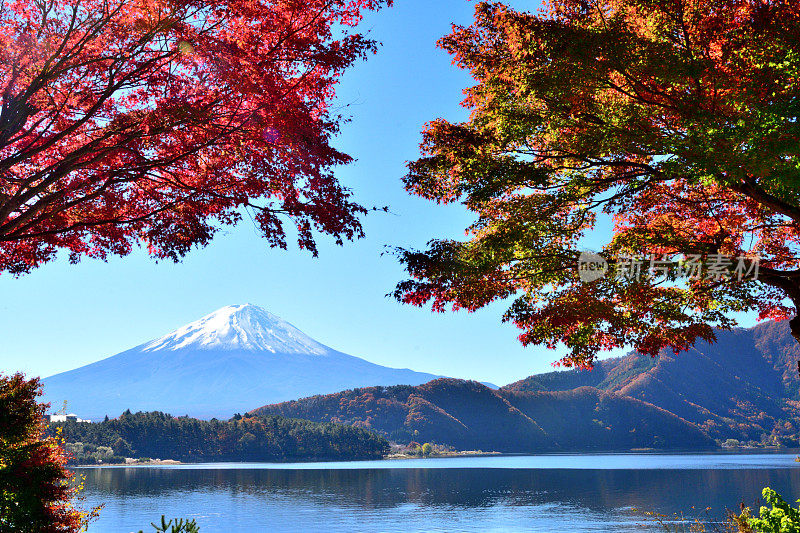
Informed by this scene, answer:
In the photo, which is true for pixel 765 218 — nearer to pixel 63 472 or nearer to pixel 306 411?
pixel 63 472

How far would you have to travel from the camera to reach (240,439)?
445ft

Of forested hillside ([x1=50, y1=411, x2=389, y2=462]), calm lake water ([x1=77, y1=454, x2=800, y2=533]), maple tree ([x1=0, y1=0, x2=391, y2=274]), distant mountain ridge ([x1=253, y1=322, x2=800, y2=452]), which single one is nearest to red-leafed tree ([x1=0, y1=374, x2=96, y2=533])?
maple tree ([x1=0, y1=0, x2=391, y2=274])

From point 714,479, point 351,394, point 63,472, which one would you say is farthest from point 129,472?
point 63,472

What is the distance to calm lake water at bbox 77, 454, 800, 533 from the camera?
52.1 metres

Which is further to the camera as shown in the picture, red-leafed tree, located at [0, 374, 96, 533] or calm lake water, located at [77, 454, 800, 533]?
calm lake water, located at [77, 454, 800, 533]

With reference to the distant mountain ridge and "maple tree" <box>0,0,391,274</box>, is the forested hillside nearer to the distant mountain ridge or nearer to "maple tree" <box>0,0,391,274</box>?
the distant mountain ridge

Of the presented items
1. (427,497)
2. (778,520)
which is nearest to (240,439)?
(427,497)

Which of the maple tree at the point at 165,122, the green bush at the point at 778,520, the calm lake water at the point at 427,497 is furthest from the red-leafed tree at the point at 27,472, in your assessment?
the calm lake water at the point at 427,497

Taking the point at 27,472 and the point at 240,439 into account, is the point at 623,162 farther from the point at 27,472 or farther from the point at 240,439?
the point at 240,439

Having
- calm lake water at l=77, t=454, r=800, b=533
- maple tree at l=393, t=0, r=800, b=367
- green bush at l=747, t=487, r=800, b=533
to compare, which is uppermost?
maple tree at l=393, t=0, r=800, b=367

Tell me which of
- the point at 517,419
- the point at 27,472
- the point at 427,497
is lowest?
the point at 427,497

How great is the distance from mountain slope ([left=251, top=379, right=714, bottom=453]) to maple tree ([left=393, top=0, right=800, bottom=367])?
162 metres

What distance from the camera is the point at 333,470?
11744 cm

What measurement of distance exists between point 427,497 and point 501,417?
12250 centimetres
